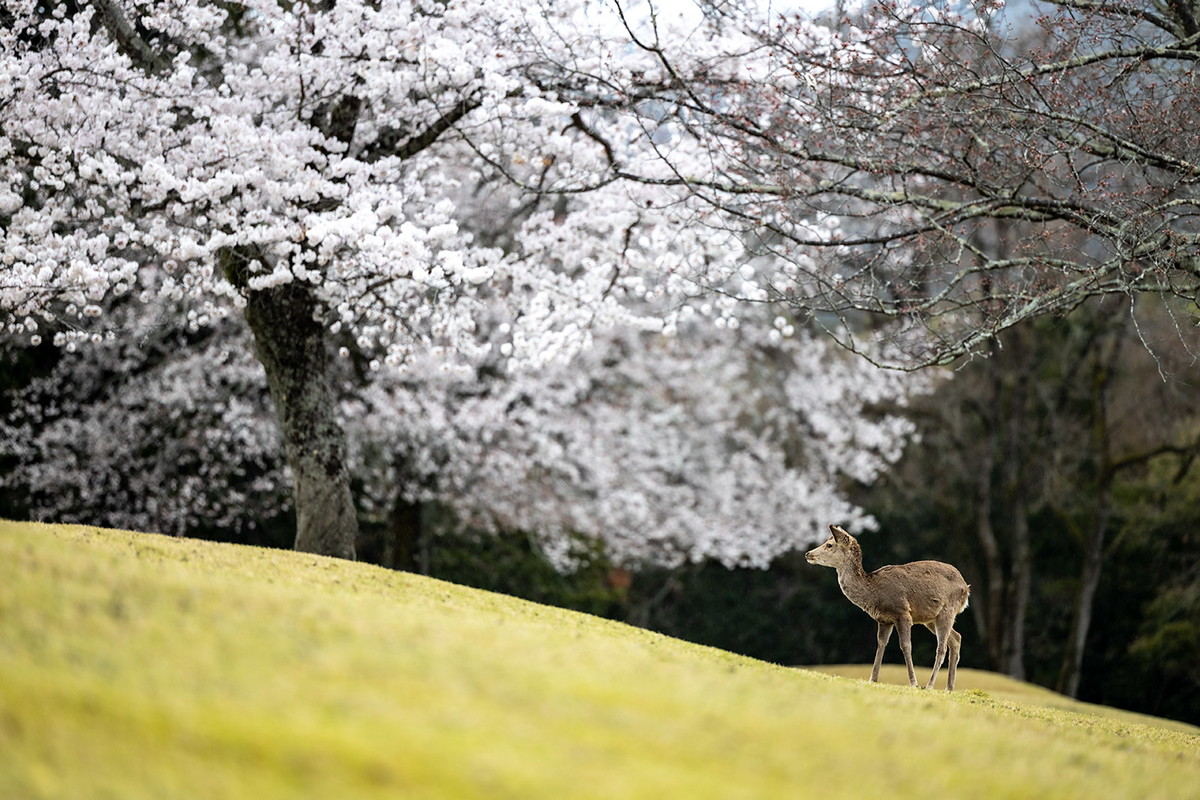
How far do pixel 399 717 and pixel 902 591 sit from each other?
190 inches

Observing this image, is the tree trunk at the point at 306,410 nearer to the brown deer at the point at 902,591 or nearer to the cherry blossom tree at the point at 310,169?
the cherry blossom tree at the point at 310,169

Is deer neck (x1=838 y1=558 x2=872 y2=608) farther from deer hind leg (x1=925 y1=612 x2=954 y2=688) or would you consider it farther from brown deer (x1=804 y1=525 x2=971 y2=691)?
deer hind leg (x1=925 y1=612 x2=954 y2=688)

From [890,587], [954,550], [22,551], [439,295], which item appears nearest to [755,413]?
[954,550]

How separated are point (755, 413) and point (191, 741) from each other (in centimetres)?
1853

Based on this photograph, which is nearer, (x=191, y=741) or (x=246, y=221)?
(x=191, y=741)

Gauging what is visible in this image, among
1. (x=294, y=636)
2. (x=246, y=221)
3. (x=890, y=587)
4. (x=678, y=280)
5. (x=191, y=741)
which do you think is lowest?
(x=191, y=741)

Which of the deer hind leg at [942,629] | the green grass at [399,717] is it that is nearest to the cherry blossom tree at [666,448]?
the deer hind leg at [942,629]

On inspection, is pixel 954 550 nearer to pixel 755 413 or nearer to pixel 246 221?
pixel 755 413

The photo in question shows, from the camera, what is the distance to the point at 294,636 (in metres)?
4.48

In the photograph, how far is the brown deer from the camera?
7.51 metres

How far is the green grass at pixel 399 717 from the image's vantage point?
324 centimetres

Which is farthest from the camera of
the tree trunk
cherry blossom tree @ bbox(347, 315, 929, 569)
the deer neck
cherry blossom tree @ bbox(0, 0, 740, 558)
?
cherry blossom tree @ bbox(347, 315, 929, 569)

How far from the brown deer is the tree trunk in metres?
5.27

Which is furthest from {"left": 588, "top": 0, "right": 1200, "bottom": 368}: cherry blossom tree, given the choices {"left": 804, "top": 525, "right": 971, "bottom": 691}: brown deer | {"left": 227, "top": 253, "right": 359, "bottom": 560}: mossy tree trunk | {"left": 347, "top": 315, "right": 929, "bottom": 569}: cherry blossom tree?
{"left": 347, "top": 315, "right": 929, "bottom": 569}: cherry blossom tree
